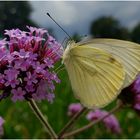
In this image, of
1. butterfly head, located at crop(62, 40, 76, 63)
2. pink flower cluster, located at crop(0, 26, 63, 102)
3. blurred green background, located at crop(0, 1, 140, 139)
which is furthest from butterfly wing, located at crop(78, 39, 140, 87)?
blurred green background, located at crop(0, 1, 140, 139)

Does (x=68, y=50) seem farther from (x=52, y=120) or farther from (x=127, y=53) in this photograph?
(x=52, y=120)

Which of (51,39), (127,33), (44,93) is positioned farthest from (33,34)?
(127,33)

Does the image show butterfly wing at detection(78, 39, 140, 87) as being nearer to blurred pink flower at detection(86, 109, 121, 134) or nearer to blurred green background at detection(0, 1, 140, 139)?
blurred green background at detection(0, 1, 140, 139)

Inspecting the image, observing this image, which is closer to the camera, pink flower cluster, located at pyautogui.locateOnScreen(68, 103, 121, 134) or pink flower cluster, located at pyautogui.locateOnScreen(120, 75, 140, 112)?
pink flower cluster, located at pyautogui.locateOnScreen(120, 75, 140, 112)

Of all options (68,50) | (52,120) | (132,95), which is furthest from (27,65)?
(52,120)

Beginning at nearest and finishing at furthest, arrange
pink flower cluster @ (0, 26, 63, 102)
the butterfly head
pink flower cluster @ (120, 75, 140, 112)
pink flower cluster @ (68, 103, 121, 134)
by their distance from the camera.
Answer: pink flower cluster @ (0, 26, 63, 102) → the butterfly head → pink flower cluster @ (120, 75, 140, 112) → pink flower cluster @ (68, 103, 121, 134)

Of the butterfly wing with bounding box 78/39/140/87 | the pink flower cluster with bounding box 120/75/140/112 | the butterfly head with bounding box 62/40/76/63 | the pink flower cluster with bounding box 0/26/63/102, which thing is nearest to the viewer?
the pink flower cluster with bounding box 0/26/63/102

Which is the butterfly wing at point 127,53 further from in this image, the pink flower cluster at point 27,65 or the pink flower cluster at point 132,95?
the pink flower cluster at point 132,95

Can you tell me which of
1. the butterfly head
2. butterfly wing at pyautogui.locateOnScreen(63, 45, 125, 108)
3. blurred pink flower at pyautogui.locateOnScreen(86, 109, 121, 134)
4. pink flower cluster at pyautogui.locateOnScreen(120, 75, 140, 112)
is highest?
the butterfly head
